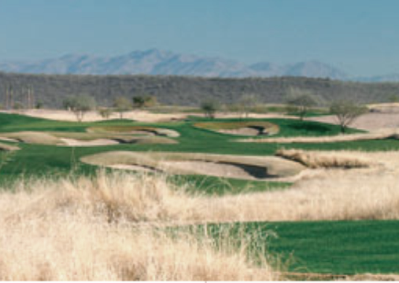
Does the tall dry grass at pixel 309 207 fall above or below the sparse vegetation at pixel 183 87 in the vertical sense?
below

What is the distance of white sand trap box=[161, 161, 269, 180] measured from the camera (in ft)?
68.6

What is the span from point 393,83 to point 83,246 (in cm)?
11163

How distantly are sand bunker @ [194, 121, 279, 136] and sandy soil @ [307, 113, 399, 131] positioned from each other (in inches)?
469

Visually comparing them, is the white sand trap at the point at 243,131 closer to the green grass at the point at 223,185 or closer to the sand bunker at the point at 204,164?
the sand bunker at the point at 204,164

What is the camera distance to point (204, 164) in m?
21.6

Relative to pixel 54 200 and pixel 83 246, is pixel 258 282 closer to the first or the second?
pixel 83 246

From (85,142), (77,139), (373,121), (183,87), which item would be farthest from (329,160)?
(183,87)

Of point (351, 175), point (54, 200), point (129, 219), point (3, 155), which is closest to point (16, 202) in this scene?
point (54, 200)

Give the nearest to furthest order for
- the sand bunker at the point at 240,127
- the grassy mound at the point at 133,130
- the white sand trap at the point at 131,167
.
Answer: the white sand trap at the point at 131,167
the grassy mound at the point at 133,130
the sand bunker at the point at 240,127

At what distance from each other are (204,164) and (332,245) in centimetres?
1321

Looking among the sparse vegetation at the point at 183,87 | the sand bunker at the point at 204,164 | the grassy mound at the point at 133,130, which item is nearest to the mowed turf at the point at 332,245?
the sand bunker at the point at 204,164

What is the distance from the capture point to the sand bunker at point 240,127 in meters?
43.5

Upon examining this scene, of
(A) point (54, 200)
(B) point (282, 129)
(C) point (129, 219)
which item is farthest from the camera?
(B) point (282, 129)

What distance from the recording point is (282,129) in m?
42.8
